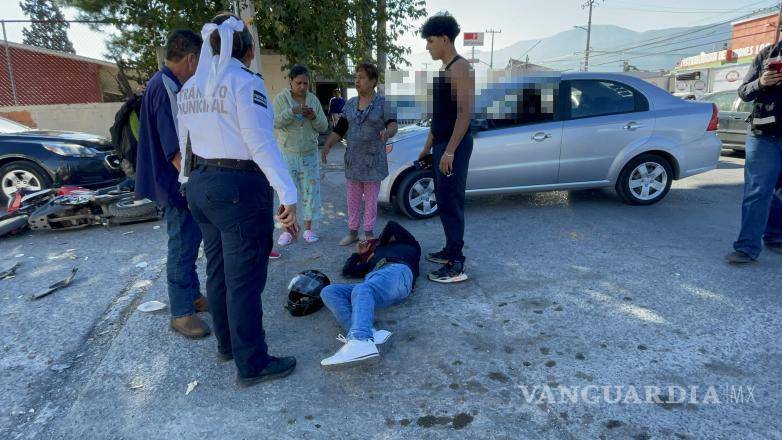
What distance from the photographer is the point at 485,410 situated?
2.34 meters

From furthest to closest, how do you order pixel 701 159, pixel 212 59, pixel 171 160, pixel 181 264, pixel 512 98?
pixel 701 159 → pixel 512 98 → pixel 181 264 → pixel 171 160 → pixel 212 59

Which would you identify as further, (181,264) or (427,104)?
(427,104)

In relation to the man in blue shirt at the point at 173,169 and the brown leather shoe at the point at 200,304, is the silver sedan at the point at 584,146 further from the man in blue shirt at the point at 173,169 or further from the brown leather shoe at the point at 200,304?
the man in blue shirt at the point at 173,169

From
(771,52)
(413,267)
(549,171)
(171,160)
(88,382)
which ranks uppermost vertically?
(771,52)

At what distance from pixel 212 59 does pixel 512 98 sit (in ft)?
13.3

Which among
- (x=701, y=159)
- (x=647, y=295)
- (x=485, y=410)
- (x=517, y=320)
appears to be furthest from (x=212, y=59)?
(x=701, y=159)

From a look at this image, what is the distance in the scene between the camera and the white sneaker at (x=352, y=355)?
2.50m

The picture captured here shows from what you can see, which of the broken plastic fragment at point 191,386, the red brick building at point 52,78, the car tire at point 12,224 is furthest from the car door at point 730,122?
the red brick building at point 52,78

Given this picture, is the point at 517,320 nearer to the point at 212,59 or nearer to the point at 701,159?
the point at 212,59

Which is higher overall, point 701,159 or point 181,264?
point 701,159

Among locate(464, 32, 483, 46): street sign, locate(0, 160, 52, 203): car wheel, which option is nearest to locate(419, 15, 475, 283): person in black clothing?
locate(0, 160, 52, 203): car wheel

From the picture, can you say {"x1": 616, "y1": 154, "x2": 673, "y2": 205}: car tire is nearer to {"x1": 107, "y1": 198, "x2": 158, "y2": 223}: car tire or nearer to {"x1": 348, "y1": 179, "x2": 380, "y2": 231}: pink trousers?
{"x1": 348, "y1": 179, "x2": 380, "y2": 231}: pink trousers

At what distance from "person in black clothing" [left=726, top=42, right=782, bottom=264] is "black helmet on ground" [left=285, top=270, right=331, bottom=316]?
11.5ft

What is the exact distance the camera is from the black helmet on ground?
131 inches
